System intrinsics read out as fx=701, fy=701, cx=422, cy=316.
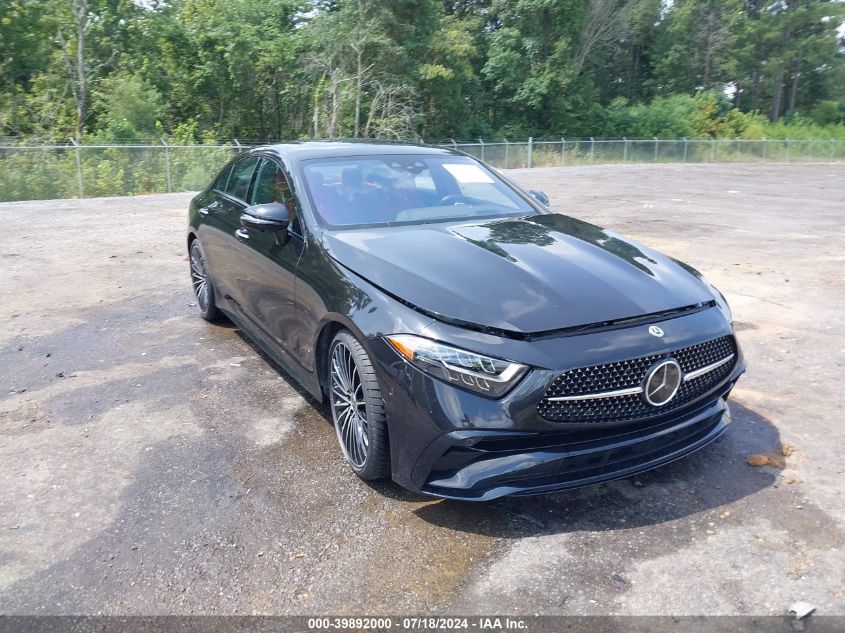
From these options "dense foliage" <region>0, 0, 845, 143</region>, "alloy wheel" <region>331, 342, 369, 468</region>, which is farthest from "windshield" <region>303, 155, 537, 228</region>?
"dense foliage" <region>0, 0, 845, 143</region>

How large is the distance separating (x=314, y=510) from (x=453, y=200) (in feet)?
7.36

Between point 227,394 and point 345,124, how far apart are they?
98.6 feet

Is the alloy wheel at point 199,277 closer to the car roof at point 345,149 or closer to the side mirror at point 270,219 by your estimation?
the car roof at point 345,149

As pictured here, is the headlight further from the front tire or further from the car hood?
the front tire

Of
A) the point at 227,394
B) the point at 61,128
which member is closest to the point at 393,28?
the point at 61,128

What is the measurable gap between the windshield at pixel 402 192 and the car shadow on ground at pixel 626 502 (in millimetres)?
1692

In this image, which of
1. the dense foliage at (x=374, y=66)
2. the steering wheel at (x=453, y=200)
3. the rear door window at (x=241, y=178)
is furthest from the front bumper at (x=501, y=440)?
the dense foliage at (x=374, y=66)

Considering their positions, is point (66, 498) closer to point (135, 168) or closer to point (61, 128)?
point (135, 168)

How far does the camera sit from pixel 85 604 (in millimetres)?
2686

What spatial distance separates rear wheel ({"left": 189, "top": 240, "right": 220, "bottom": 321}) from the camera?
615 cm

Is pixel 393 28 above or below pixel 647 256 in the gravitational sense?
above

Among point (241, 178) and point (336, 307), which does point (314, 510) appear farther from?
point (241, 178)

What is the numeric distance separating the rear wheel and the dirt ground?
171mm

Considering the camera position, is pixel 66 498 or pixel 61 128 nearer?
pixel 66 498
